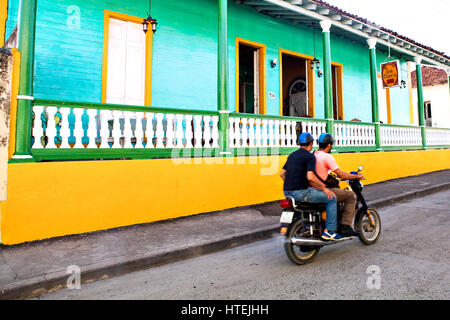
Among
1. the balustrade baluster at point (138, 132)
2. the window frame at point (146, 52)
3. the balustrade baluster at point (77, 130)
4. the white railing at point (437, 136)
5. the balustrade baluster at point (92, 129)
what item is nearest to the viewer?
the balustrade baluster at point (77, 130)

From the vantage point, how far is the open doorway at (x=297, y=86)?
35.9 feet

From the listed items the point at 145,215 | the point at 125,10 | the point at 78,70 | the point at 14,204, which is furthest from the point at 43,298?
the point at 125,10

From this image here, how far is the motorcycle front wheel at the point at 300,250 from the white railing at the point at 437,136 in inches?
453

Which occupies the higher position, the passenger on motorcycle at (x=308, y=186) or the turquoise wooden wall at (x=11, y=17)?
the turquoise wooden wall at (x=11, y=17)

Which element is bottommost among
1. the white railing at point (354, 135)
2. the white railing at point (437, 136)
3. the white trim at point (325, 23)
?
the white railing at point (354, 135)

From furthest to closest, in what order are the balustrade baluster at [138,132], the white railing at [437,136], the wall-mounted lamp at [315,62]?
the white railing at [437,136] → the wall-mounted lamp at [315,62] → the balustrade baluster at [138,132]

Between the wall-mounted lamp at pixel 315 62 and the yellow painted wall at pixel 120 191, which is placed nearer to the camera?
the yellow painted wall at pixel 120 191

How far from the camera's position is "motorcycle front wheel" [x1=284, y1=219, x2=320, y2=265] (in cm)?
Result: 355

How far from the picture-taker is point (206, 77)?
839 cm

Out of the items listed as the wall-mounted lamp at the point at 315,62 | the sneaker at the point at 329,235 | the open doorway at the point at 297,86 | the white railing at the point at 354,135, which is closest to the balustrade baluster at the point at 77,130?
the sneaker at the point at 329,235

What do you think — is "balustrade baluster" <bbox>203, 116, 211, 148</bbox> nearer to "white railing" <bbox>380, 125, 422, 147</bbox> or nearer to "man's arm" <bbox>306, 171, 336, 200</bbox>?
"man's arm" <bbox>306, 171, 336, 200</bbox>

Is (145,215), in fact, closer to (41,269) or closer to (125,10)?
(41,269)

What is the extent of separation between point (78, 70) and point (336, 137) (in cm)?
703

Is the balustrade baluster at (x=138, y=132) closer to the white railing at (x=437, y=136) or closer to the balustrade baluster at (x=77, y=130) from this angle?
the balustrade baluster at (x=77, y=130)
